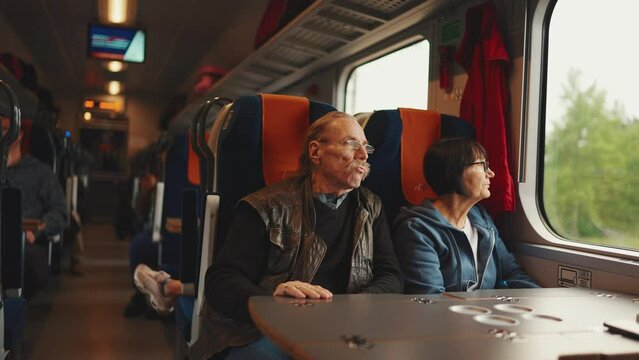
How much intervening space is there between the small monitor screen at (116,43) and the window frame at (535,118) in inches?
216

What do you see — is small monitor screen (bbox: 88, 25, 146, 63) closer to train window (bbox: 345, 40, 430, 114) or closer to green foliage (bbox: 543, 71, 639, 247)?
train window (bbox: 345, 40, 430, 114)

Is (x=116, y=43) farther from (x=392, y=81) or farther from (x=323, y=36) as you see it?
(x=392, y=81)

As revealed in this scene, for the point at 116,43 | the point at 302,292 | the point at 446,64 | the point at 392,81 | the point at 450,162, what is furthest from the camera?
the point at 116,43

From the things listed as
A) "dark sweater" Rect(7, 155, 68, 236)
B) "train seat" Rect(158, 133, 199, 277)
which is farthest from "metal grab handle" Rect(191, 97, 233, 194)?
"dark sweater" Rect(7, 155, 68, 236)

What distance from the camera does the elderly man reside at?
2.03 m

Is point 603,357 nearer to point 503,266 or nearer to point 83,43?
point 503,266

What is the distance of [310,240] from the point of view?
212cm

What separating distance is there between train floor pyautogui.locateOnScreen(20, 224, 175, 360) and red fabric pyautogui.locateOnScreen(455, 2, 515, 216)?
2230 millimetres

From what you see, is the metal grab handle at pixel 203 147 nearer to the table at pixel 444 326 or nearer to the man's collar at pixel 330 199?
the man's collar at pixel 330 199

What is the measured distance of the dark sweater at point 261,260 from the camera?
1897mm

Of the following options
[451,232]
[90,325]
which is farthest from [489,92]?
[90,325]

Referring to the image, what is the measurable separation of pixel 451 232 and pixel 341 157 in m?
0.59

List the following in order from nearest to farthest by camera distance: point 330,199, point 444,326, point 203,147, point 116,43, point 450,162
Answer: point 444,326
point 330,199
point 450,162
point 203,147
point 116,43

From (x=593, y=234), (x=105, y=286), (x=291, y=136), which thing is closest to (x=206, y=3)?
(x=105, y=286)
